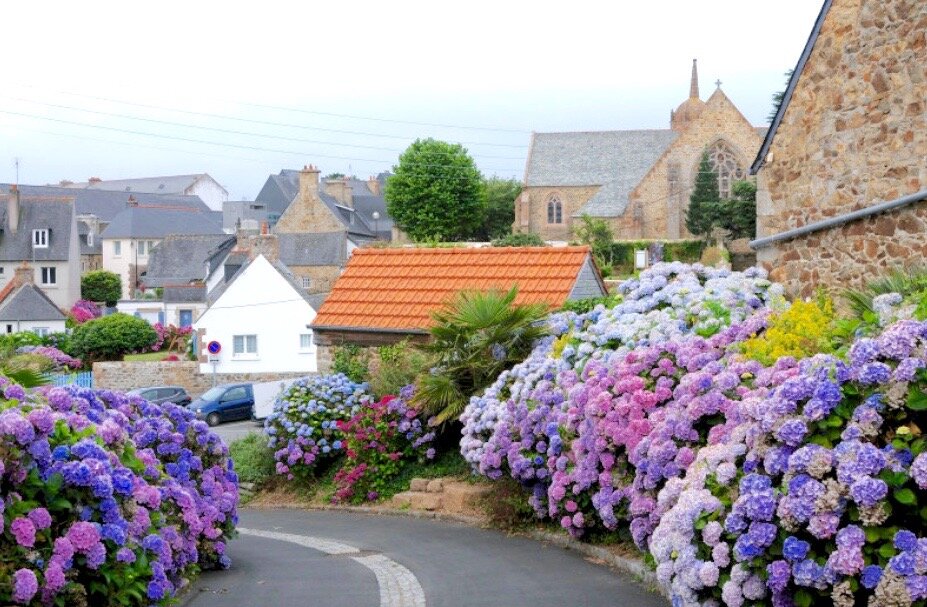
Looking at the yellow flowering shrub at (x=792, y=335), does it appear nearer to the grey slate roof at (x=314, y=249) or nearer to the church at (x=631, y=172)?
the grey slate roof at (x=314, y=249)

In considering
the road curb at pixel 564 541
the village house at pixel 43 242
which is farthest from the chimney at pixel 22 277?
the road curb at pixel 564 541

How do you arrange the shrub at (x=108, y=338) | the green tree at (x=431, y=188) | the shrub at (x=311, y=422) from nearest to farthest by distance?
1. the shrub at (x=311, y=422)
2. the shrub at (x=108, y=338)
3. the green tree at (x=431, y=188)

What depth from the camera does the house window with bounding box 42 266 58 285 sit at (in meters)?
81.1

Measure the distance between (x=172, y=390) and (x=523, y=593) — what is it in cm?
3234

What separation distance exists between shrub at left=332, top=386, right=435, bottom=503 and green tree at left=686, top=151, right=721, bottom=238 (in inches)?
2464

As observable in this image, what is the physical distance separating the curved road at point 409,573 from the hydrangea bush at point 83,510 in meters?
0.95

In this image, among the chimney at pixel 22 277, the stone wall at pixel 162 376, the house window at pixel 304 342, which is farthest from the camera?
the chimney at pixel 22 277

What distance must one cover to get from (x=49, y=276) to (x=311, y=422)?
66.2 meters

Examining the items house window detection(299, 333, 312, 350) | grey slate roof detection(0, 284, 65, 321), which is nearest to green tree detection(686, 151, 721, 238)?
house window detection(299, 333, 312, 350)

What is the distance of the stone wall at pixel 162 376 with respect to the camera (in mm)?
47312

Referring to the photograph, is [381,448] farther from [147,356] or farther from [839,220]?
[147,356]

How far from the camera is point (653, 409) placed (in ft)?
39.1

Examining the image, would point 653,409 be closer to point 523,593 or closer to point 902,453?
point 523,593

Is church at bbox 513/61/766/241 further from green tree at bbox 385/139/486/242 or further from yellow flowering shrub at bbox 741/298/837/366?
yellow flowering shrub at bbox 741/298/837/366
